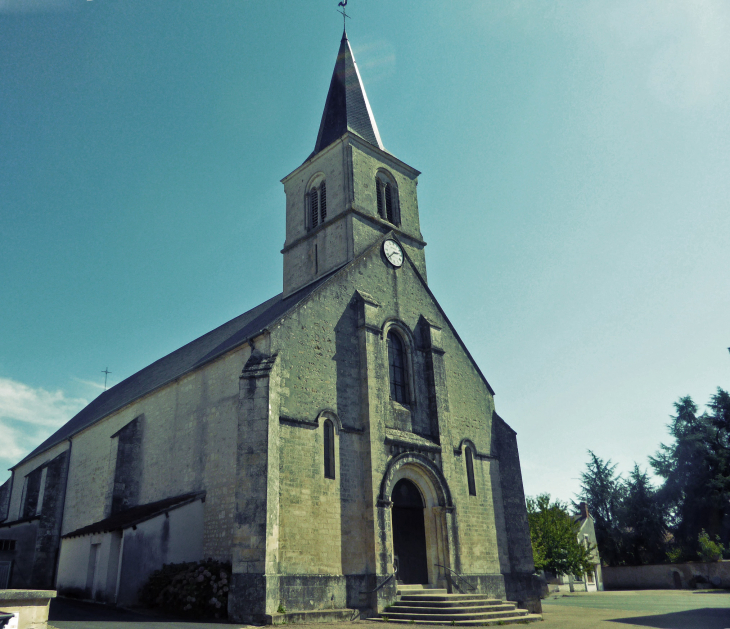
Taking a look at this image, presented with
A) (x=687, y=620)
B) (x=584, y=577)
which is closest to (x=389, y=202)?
(x=687, y=620)

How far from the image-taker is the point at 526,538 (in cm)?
2022

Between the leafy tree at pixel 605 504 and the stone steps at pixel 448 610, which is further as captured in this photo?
the leafy tree at pixel 605 504

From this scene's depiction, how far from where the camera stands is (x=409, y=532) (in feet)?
56.9

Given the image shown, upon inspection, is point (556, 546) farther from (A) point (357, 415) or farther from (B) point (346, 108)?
(B) point (346, 108)

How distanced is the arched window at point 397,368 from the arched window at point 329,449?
10.8 ft

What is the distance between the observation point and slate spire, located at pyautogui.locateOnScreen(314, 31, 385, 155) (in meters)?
24.1

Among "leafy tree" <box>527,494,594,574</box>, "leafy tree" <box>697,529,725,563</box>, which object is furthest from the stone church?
"leafy tree" <box>697,529,725,563</box>

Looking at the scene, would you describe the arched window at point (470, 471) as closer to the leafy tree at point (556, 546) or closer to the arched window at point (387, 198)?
the arched window at point (387, 198)

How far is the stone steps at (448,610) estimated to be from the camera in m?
14.2

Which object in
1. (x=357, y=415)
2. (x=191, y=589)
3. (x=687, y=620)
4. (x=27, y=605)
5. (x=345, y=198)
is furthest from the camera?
(x=345, y=198)

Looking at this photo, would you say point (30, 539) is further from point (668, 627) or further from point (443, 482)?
point (668, 627)

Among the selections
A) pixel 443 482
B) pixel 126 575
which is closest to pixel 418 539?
pixel 443 482

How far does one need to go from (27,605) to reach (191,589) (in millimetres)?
7714

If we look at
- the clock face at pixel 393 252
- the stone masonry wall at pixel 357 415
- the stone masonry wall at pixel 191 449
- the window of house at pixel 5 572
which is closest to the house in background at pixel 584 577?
the stone masonry wall at pixel 357 415
